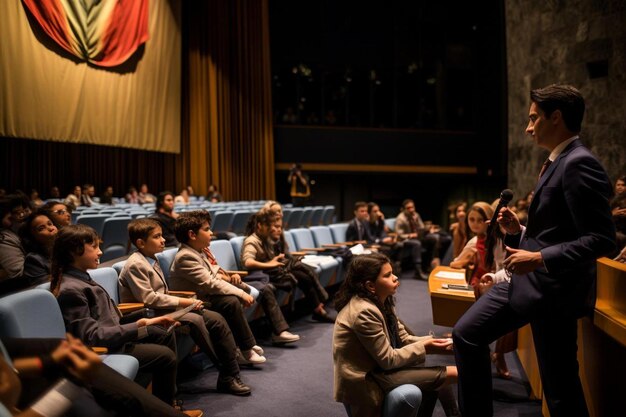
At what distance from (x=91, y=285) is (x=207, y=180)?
12028mm

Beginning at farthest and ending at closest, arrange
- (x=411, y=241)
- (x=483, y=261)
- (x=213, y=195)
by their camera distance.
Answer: (x=213, y=195) → (x=411, y=241) → (x=483, y=261)

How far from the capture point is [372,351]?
2.24 meters

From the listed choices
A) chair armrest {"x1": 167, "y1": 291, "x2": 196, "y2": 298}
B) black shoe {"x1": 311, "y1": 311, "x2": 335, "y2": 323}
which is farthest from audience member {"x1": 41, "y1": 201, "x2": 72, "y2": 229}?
black shoe {"x1": 311, "y1": 311, "x2": 335, "y2": 323}

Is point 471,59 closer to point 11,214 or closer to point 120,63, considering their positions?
point 120,63

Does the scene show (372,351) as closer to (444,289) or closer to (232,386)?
(232,386)

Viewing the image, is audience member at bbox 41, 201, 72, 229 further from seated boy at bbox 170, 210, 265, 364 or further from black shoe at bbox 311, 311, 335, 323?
black shoe at bbox 311, 311, 335, 323

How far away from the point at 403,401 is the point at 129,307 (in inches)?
57.8

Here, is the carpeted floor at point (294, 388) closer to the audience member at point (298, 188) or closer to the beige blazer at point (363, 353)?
the beige blazer at point (363, 353)

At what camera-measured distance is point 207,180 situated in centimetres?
1441

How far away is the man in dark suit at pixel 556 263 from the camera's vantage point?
181 cm

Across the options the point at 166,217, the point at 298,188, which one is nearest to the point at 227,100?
the point at 298,188

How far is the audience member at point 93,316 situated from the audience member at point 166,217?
2761 mm

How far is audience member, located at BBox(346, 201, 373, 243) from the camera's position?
22.8 feet

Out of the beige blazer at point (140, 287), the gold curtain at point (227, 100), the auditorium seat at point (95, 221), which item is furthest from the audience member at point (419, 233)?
the gold curtain at point (227, 100)
